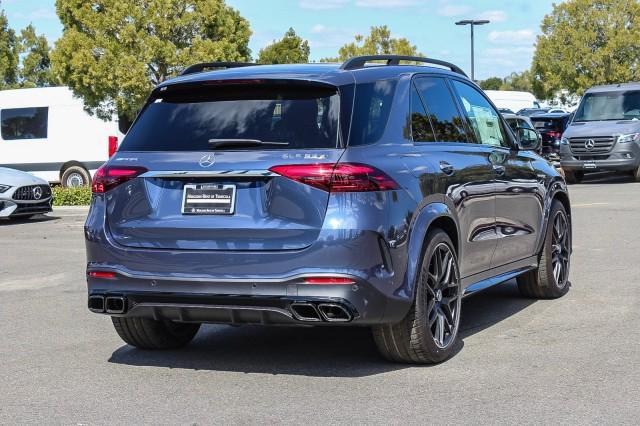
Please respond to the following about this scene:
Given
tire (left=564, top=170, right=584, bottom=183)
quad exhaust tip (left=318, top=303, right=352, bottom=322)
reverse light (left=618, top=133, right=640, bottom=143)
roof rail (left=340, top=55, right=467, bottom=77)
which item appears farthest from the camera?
tire (left=564, top=170, right=584, bottom=183)

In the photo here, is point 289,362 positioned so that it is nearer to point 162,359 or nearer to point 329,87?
point 162,359

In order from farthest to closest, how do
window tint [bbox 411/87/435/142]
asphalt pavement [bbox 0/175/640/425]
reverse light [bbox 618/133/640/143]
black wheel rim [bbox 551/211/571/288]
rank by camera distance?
reverse light [bbox 618/133/640/143] → black wheel rim [bbox 551/211/571/288] → window tint [bbox 411/87/435/142] → asphalt pavement [bbox 0/175/640/425]

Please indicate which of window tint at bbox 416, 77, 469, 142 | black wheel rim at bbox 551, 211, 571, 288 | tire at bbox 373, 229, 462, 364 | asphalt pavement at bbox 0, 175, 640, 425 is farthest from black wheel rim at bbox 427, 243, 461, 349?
black wheel rim at bbox 551, 211, 571, 288

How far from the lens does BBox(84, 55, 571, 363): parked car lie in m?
5.70

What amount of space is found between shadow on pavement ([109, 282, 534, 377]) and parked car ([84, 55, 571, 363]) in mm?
211

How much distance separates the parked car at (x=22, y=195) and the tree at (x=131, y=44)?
11416mm

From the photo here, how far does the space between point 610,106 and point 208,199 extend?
70.7 ft

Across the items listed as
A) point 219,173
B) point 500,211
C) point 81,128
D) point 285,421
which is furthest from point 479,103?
point 81,128

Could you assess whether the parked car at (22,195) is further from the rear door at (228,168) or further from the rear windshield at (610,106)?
the rear windshield at (610,106)

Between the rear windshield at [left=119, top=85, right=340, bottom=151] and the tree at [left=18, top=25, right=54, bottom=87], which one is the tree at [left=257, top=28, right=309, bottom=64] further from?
the rear windshield at [left=119, top=85, right=340, bottom=151]

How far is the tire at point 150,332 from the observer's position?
269 inches

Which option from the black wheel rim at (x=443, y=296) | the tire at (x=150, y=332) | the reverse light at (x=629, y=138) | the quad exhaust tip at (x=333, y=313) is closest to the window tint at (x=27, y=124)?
the reverse light at (x=629, y=138)

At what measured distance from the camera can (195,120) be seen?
623 centimetres

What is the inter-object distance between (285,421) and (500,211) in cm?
295
